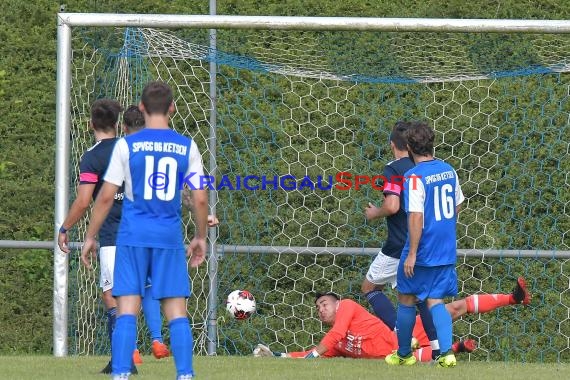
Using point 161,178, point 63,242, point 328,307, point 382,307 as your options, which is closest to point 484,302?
point 382,307

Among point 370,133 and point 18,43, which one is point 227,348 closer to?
point 370,133

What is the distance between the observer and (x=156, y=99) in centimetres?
507

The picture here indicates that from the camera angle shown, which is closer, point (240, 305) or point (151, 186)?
point (151, 186)

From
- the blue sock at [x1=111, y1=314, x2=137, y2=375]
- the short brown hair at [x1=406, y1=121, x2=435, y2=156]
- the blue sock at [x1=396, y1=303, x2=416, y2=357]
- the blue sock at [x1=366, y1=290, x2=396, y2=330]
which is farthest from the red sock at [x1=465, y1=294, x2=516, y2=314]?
the blue sock at [x1=111, y1=314, x2=137, y2=375]

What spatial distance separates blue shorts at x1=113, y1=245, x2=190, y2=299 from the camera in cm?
499

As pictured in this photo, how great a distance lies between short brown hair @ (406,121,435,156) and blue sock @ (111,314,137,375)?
2.18 meters

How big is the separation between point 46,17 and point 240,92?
1914mm

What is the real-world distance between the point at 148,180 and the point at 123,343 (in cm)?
72

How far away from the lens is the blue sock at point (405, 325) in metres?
6.55

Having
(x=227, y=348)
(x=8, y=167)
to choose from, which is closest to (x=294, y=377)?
(x=227, y=348)

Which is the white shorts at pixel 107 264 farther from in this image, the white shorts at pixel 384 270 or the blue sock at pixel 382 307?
the blue sock at pixel 382 307

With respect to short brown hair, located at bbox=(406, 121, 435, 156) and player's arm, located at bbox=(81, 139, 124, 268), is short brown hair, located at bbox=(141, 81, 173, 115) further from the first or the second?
short brown hair, located at bbox=(406, 121, 435, 156)

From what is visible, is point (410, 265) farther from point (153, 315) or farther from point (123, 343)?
point (123, 343)

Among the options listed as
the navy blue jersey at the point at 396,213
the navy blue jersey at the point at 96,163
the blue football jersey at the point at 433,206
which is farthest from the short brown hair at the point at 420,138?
the navy blue jersey at the point at 96,163
